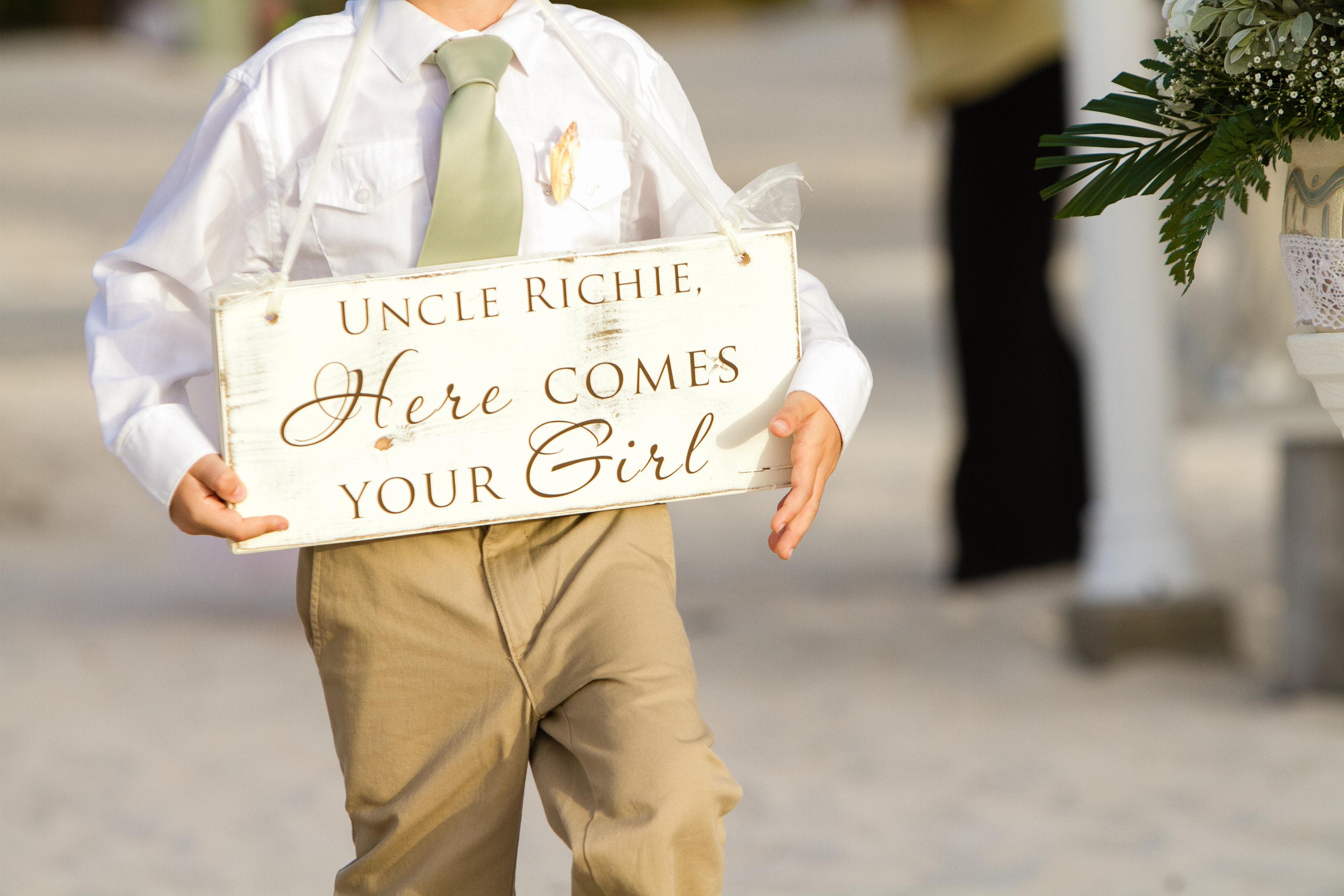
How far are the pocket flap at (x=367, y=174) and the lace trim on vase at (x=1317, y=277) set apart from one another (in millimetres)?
970

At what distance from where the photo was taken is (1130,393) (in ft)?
14.8

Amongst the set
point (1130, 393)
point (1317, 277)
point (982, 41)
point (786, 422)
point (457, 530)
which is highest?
point (982, 41)

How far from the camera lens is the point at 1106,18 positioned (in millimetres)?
4344

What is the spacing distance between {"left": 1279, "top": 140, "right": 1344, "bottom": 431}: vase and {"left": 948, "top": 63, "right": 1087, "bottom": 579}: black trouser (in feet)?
10.8

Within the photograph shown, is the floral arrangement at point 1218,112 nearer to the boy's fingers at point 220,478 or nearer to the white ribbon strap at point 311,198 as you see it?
the white ribbon strap at point 311,198

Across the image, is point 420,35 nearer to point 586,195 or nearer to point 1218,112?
point 586,195

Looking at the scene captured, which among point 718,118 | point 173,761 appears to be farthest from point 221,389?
point 718,118

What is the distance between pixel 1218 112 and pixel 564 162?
0.73m

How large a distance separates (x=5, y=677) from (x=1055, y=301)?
134 inches

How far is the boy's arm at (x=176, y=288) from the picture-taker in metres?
1.79

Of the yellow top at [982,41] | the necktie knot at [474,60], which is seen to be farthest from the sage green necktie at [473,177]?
the yellow top at [982,41]

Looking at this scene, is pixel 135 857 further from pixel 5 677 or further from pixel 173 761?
pixel 5 677

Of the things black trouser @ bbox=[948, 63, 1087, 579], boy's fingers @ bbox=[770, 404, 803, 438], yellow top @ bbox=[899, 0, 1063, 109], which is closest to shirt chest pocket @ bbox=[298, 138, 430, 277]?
boy's fingers @ bbox=[770, 404, 803, 438]

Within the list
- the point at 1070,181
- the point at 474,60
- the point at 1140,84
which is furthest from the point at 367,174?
the point at 1140,84
